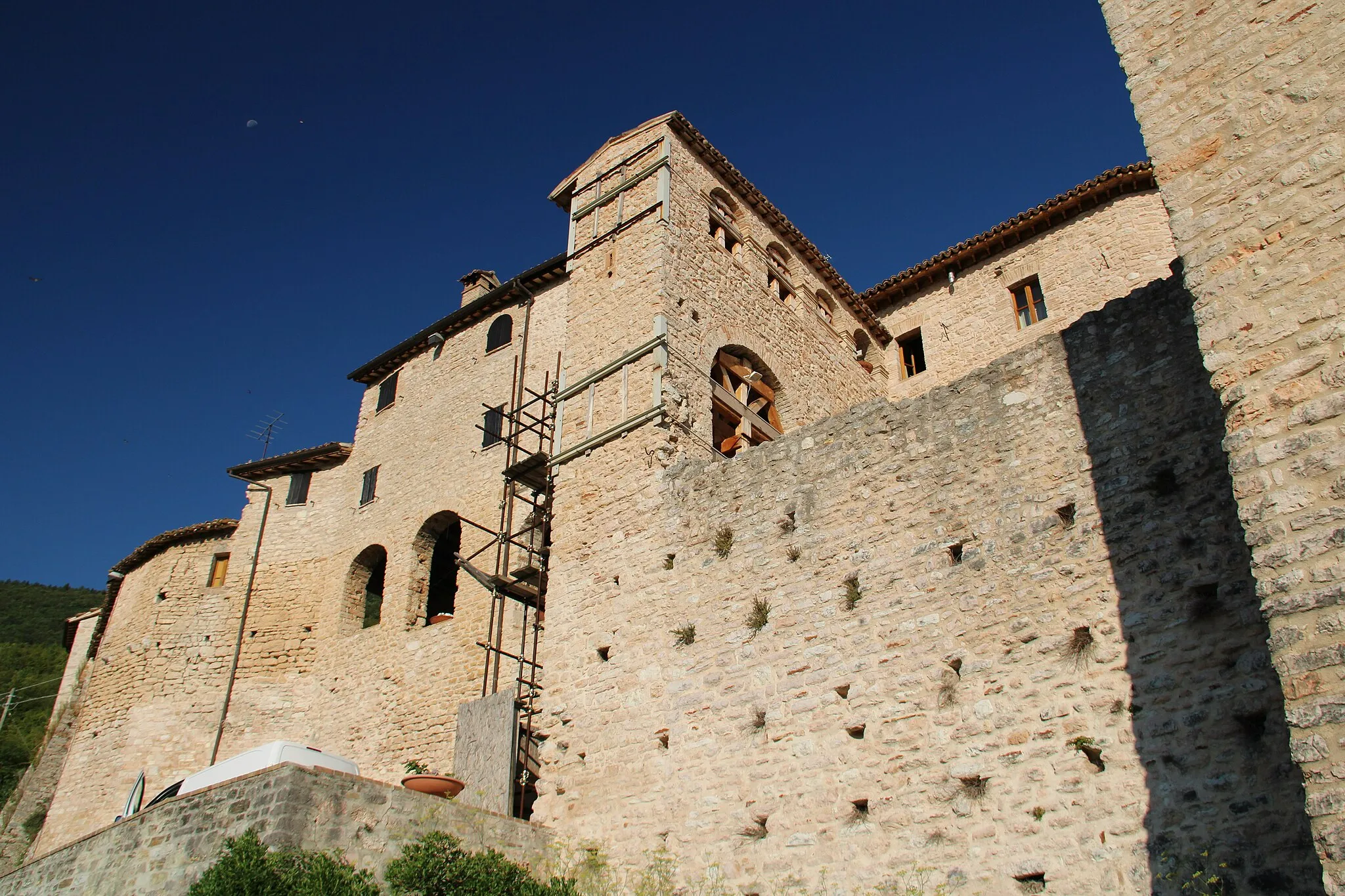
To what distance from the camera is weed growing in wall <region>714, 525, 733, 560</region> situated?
11.5m

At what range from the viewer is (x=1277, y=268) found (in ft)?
22.3

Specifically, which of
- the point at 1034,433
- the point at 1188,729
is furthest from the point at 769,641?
the point at 1188,729

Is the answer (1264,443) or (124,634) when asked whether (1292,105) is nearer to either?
(1264,443)

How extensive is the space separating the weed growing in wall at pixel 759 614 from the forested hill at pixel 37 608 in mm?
39986

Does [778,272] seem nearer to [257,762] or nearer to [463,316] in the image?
[463,316]

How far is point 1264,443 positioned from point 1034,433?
123 inches

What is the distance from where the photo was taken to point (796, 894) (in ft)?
29.6

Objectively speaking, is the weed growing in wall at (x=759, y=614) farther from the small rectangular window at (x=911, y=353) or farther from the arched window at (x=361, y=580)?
the small rectangular window at (x=911, y=353)

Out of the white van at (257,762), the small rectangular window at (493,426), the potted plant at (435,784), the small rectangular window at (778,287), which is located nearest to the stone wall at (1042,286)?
the small rectangular window at (778,287)

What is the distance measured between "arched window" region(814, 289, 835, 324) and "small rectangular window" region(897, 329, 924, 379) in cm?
260

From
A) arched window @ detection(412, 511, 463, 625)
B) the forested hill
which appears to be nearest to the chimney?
arched window @ detection(412, 511, 463, 625)

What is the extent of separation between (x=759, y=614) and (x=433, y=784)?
3.99 meters

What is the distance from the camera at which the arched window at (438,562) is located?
1905 centimetres

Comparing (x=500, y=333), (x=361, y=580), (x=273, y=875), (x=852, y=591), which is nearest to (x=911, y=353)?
(x=500, y=333)
